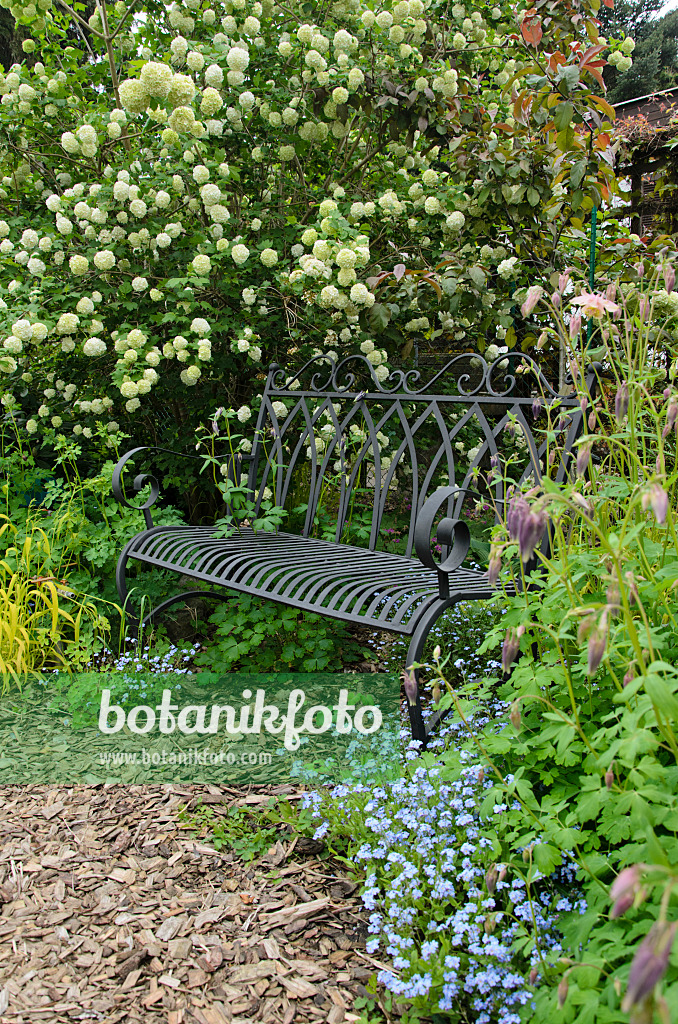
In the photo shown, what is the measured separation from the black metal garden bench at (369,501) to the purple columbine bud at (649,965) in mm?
964

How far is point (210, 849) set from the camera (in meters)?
2.04

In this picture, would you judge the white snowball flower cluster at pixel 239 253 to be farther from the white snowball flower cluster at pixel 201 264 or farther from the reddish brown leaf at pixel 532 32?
the reddish brown leaf at pixel 532 32

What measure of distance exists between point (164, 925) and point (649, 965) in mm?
1489

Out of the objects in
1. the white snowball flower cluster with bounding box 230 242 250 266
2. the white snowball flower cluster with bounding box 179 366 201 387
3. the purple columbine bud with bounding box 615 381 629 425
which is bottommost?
the purple columbine bud with bounding box 615 381 629 425

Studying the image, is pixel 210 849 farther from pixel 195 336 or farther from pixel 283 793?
pixel 195 336

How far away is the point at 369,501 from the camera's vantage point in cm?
464

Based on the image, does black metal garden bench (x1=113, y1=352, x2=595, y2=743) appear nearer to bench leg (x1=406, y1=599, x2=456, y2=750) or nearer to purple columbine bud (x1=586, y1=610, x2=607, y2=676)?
bench leg (x1=406, y1=599, x2=456, y2=750)

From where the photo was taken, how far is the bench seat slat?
2189mm

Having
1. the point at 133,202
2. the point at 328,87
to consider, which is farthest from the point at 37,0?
the point at 328,87

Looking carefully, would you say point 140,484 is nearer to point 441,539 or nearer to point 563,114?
point 441,539

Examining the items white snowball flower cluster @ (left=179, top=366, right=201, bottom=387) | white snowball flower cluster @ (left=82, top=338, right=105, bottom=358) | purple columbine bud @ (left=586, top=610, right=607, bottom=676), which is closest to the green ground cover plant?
purple columbine bud @ (left=586, top=610, right=607, bottom=676)

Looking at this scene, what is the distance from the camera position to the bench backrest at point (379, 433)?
2.83 metres

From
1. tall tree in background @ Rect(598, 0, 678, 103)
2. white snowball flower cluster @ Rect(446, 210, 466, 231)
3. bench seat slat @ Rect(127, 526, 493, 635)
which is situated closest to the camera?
bench seat slat @ Rect(127, 526, 493, 635)

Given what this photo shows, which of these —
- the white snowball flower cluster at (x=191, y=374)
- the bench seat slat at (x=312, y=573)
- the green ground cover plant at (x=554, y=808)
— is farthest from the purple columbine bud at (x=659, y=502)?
the white snowball flower cluster at (x=191, y=374)
